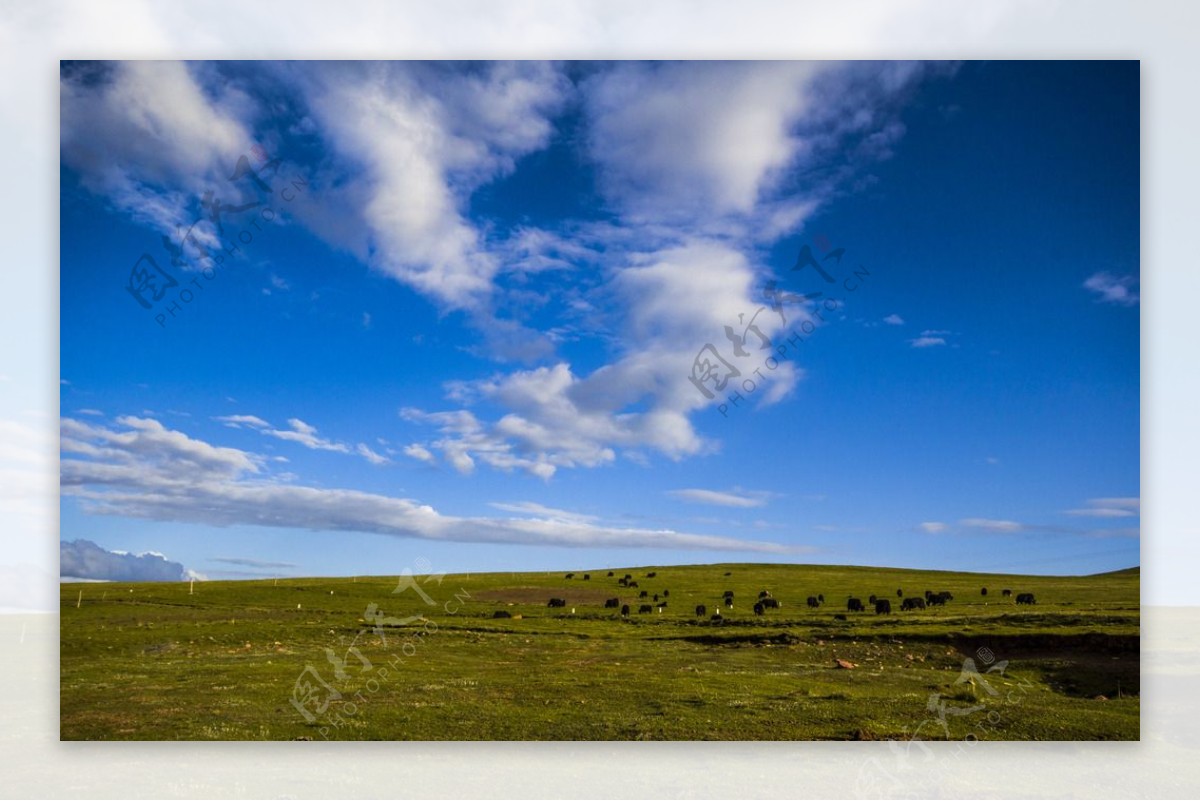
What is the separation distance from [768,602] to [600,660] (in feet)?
14.3

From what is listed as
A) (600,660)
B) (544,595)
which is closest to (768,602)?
(600,660)

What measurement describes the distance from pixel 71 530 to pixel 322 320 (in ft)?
22.9

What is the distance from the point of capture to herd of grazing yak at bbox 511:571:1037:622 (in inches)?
741

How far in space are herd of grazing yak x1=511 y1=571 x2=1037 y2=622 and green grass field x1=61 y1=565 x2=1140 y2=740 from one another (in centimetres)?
16

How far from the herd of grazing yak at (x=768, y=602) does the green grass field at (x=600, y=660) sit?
0.53ft

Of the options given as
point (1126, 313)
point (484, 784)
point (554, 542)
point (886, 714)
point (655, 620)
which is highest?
point (1126, 313)

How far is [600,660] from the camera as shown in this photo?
62.2ft

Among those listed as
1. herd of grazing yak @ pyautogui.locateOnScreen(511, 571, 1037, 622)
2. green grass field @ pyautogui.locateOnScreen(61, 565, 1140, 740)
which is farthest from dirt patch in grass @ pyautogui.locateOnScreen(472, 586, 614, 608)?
herd of grazing yak @ pyautogui.locateOnScreen(511, 571, 1037, 622)

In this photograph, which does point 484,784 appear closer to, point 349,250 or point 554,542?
point 554,542

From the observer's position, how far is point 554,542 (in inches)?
754

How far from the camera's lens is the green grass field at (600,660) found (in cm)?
1702

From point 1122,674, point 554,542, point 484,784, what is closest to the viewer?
point 484,784

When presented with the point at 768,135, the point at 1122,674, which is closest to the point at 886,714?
the point at 1122,674

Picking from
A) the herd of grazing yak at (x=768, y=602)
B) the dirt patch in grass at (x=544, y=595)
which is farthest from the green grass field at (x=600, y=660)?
the herd of grazing yak at (x=768, y=602)
